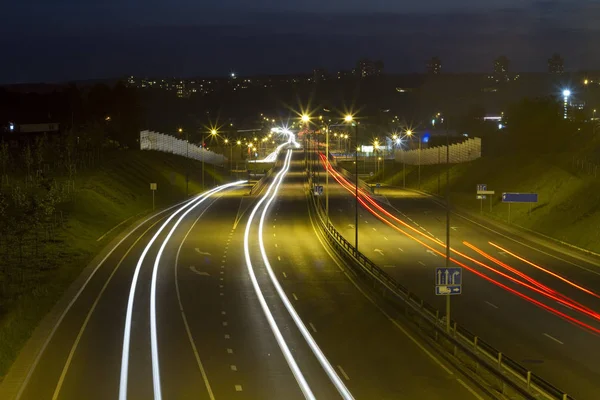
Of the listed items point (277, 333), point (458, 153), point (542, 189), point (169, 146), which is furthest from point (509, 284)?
point (169, 146)

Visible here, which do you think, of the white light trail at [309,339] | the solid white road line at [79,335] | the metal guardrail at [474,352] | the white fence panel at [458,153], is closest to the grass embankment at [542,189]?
the white fence panel at [458,153]

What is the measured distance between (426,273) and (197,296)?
44.9ft

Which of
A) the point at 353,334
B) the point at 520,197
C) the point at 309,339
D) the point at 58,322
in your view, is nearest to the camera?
the point at 309,339

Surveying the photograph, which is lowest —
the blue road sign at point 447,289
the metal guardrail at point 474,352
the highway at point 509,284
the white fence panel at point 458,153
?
the highway at point 509,284

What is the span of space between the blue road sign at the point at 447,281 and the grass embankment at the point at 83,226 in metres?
13.8

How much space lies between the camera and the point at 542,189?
78812 millimetres

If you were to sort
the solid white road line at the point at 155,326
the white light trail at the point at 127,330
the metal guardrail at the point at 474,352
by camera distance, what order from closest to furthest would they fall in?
the metal guardrail at the point at 474,352 < the white light trail at the point at 127,330 < the solid white road line at the point at 155,326

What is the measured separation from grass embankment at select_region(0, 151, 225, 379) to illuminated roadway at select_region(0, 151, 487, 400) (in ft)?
3.56

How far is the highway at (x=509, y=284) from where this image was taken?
27375 millimetres

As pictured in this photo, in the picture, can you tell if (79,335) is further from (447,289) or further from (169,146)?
(169,146)

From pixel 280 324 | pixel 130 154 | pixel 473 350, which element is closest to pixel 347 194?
pixel 130 154

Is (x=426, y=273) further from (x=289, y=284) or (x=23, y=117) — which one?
(x=23, y=117)

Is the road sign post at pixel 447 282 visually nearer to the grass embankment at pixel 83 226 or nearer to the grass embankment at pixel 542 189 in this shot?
the grass embankment at pixel 83 226

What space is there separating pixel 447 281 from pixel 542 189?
176 ft
